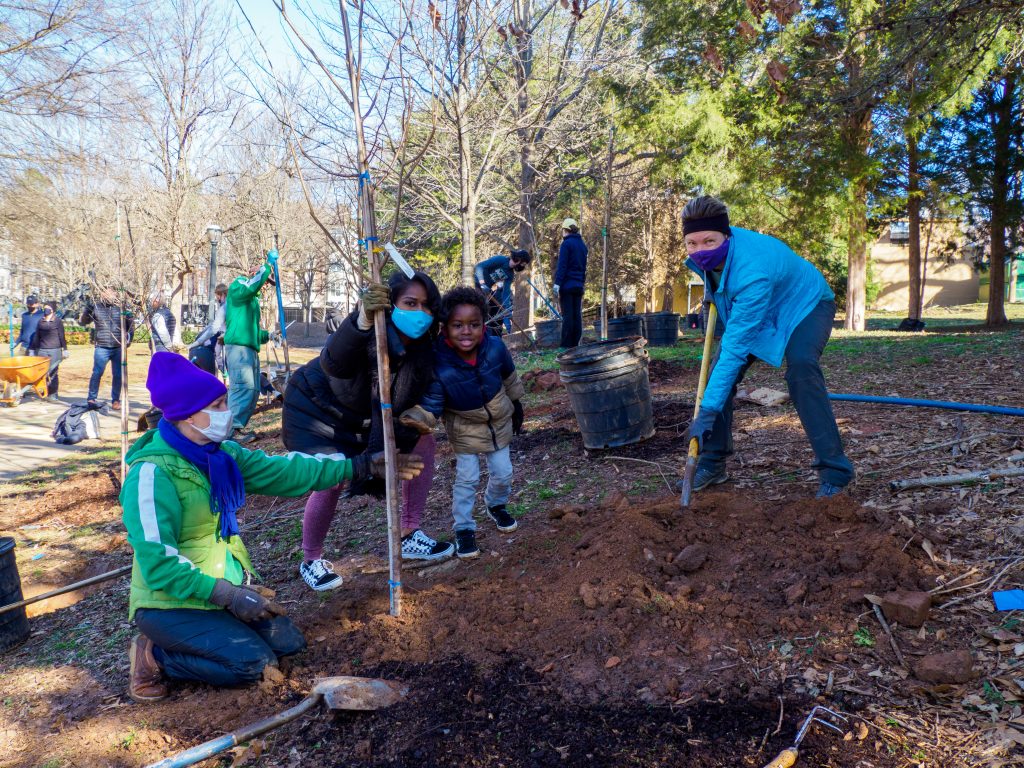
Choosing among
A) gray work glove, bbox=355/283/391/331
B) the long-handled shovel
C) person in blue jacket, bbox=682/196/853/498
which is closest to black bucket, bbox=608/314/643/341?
the long-handled shovel

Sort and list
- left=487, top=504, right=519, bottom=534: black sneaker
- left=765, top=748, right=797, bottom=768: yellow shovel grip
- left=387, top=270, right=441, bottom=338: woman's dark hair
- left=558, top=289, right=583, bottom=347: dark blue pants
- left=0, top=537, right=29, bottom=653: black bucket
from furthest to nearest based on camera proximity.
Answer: left=558, top=289, right=583, bottom=347: dark blue pants < left=487, top=504, right=519, bottom=534: black sneaker < left=0, top=537, right=29, bottom=653: black bucket < left=387, top=270, right=441, bottom=338: woman's dark hair < left=765, top=748, right=797, bottom=768: yellow shovel grip

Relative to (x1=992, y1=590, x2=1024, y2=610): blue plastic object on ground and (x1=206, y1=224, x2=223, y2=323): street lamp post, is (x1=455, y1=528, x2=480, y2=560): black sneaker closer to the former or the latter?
(x1=992, y1=590, x2=1024, y2=610): blue plastic object on ground

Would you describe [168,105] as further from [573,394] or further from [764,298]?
[764,298]

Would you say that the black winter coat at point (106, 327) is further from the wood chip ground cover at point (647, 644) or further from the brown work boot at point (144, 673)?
the brown work boot at point (144, 673)

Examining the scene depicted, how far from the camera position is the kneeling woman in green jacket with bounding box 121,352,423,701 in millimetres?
2930

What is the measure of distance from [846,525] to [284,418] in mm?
2833

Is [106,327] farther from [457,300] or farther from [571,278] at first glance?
[457,300]

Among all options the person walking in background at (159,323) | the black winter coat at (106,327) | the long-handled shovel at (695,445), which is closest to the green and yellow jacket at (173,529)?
the long-handled shovel at (695,445)

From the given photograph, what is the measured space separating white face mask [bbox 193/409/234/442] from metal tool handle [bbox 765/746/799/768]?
240 cm

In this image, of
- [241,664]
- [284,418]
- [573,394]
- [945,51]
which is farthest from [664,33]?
[241,664]

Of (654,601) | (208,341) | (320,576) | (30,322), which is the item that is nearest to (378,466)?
(320,576)

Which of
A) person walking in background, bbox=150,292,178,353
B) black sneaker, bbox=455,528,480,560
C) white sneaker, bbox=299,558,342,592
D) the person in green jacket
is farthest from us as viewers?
person walking in background, bbox=150,292,178,353

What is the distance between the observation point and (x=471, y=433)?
3.94m

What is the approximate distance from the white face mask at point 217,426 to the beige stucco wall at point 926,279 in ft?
109
